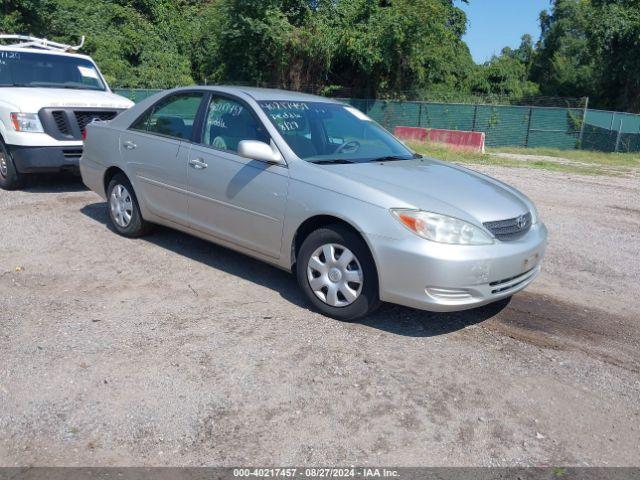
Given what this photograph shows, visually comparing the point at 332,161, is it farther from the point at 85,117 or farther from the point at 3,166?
the point at 3,166

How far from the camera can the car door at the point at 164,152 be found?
5766 mm

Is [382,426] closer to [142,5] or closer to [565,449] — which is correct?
[565,449]

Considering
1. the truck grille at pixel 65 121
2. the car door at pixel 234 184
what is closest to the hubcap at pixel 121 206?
the car door at pixel 234 184

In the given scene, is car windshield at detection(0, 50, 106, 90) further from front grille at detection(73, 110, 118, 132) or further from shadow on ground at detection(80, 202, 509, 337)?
shadow on ground at detection(80, 202, 509, 337)

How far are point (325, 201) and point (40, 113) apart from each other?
5.55 m

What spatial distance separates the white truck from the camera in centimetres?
839

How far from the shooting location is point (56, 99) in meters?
8.67

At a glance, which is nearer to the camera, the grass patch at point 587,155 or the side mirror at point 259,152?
the side mirror at point 259,152

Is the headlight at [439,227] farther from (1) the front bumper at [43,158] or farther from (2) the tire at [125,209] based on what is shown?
(1) the front bumper at [43,158]

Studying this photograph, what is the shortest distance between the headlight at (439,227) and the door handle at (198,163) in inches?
77.8

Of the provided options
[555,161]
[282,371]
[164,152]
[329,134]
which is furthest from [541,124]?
[282,371]

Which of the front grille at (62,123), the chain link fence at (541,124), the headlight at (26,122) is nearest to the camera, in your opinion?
the headlight at (26,122)

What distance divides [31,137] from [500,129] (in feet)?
66.4

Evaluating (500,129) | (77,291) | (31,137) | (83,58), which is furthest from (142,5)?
(77,291)
